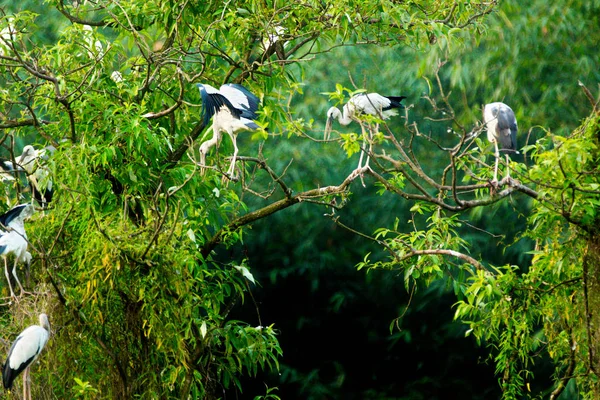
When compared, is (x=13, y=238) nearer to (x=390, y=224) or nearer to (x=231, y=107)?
(x=231, y=107)

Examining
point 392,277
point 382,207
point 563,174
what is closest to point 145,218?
point 563,174

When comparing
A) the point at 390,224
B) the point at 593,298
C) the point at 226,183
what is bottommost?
the point at 390,224

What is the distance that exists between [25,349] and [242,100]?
123cm

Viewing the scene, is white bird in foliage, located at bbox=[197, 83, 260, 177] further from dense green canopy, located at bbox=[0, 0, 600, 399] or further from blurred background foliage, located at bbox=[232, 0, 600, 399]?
blurred background foliage, located at bbox=[232, 0, 600, 399]

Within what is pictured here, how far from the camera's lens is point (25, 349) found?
9.78 feet

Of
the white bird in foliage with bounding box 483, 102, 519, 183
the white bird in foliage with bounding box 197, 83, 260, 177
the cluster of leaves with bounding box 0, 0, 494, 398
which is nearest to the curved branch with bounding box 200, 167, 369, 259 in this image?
the cluster of leaves with bounding box 0, 0, 494, 398

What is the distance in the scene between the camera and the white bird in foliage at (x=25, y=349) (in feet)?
9.74

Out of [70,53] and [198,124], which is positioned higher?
[70,53]

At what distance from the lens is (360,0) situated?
3.60m

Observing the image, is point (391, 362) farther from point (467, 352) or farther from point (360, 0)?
point (360, 0)

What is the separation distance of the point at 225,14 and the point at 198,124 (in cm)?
67

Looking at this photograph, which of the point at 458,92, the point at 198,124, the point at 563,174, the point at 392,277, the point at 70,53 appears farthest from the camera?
the point at 392,277

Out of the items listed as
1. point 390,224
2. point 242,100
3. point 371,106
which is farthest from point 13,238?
point 390,224

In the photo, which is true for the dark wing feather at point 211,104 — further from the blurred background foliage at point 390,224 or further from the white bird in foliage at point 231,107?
the blurred background foliage at point 390,224
